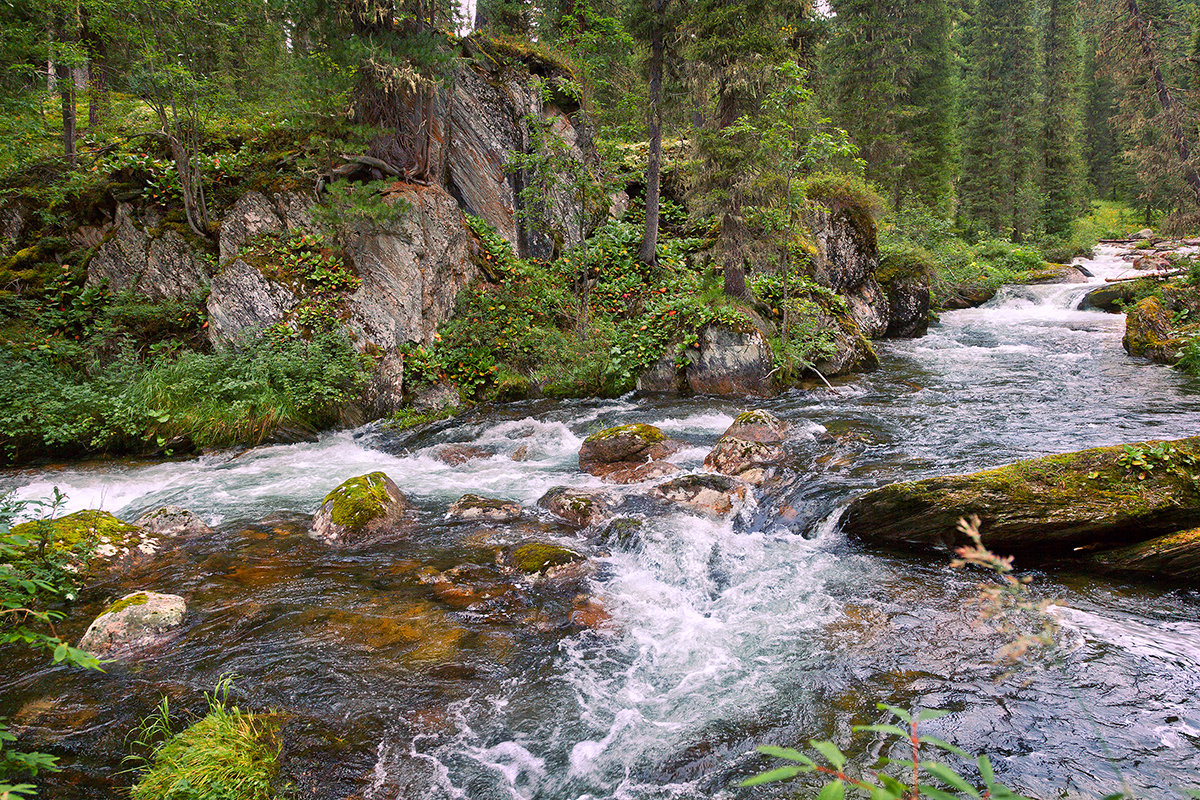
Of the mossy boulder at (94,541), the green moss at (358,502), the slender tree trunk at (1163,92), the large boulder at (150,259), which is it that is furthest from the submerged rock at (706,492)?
the slender tree trunk at (1163,92)

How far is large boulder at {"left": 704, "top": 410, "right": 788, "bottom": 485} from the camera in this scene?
322 inches

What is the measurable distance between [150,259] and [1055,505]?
1552 cm

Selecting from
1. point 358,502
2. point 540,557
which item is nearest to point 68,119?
point 358,502

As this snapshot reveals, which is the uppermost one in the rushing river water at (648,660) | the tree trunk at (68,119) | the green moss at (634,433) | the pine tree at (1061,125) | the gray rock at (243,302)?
the pine tree at (1061,125)

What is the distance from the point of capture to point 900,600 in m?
5.20

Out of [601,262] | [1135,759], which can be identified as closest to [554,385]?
[601,262]

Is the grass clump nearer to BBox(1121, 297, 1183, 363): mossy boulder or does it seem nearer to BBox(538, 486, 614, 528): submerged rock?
BBox(538, 486, 614, 528): submerged rock

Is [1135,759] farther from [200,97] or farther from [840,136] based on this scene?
[200,97]

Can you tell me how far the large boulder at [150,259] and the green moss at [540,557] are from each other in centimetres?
992

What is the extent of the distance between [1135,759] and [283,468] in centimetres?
1014

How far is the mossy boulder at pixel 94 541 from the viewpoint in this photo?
5438mm

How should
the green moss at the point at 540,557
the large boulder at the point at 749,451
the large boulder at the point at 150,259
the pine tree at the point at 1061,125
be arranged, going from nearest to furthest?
the green moss at the point at 540,557 < the large boulder at the point at 749,451 < the large boulder at the point at 150,259 < the pine tree at the point at 1061,125

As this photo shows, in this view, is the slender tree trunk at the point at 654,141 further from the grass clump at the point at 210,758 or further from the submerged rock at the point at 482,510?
the grass clump at the point at 210,758

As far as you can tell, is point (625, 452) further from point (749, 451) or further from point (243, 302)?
point (243, 302)
